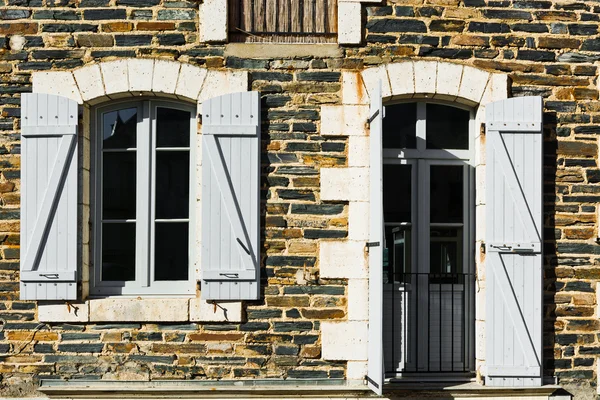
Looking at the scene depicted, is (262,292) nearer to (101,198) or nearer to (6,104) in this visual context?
(101,198)

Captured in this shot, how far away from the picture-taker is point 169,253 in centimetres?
611

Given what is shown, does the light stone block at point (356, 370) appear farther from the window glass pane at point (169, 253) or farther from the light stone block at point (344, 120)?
the light stone block at point (344, 120)

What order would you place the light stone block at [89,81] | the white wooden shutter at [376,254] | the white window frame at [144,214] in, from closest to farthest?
the white wooden shutter at [376,254] → the light stone block at [89,81] → the white window frame at [144,214]

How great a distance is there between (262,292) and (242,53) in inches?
71.4

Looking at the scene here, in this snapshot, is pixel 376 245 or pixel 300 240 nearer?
pixel 376 245

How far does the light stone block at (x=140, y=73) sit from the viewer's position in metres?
5.93

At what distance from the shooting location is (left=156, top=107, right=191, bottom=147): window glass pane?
6.14 meters

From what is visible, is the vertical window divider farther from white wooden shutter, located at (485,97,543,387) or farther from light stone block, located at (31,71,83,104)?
white wooden shutter, located at (485,97,543,387)

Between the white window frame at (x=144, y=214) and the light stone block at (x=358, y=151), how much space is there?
3.94ft

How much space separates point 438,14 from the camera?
612 centimetres

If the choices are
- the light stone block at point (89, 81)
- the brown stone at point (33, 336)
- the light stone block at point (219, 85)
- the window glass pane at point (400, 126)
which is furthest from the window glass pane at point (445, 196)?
the brown stone at point (33, 336)

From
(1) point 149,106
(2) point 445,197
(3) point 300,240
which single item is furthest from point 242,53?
(2) point 445,197

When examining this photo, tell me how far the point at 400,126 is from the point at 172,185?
184 cm

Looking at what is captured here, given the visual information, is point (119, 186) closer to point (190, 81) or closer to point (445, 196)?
point (190, 81)
